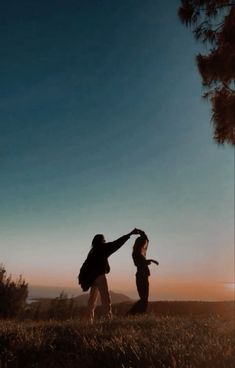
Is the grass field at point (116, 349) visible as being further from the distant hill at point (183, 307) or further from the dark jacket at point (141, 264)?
the distant hill at point (183, 307)

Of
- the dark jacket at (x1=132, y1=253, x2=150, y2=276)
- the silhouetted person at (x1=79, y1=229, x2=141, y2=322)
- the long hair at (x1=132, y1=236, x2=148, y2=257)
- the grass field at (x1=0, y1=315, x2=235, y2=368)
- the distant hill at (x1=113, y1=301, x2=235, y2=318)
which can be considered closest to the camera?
the grass field at (x1=0, y1=315, x2=235, y2=368)

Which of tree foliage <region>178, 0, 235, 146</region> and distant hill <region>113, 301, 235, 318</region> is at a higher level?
tree foliage <region>178, 0, 235, 146</region>

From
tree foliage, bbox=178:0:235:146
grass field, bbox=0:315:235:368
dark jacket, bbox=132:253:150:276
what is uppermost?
tree foliage, bbox=178:0:235:146

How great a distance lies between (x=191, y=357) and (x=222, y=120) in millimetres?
8842

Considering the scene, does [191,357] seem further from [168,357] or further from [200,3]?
[200,3]

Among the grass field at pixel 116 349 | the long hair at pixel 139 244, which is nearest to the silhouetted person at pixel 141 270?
the long hair at pixel 139 244

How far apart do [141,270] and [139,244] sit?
864 mm

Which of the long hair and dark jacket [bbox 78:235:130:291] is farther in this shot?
the long hair

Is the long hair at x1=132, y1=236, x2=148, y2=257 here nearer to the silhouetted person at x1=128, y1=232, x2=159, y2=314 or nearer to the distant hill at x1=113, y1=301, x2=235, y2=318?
the silhouetted person at x1=128, y1=232, x2=159, y2=314

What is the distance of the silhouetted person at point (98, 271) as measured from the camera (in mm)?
10898

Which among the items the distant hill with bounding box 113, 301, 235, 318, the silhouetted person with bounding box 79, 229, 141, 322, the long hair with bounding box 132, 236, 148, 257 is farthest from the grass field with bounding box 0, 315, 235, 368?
the distant hill with bounding box 113, 301, 235, 318

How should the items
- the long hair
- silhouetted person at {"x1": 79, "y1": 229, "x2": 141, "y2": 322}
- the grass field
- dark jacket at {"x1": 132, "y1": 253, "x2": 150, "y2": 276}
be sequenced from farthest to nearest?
dark jacket at {"x1": 132, "y1": 253, "x2": 150, "y2": 276} → the long hair → silhouetted person at {"x1": 79, "y1": 229, "x2": 141, "y2": 322} → the grass field

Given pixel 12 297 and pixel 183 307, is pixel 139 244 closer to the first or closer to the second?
pixel 12 297

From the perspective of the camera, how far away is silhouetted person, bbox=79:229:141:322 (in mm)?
10898
